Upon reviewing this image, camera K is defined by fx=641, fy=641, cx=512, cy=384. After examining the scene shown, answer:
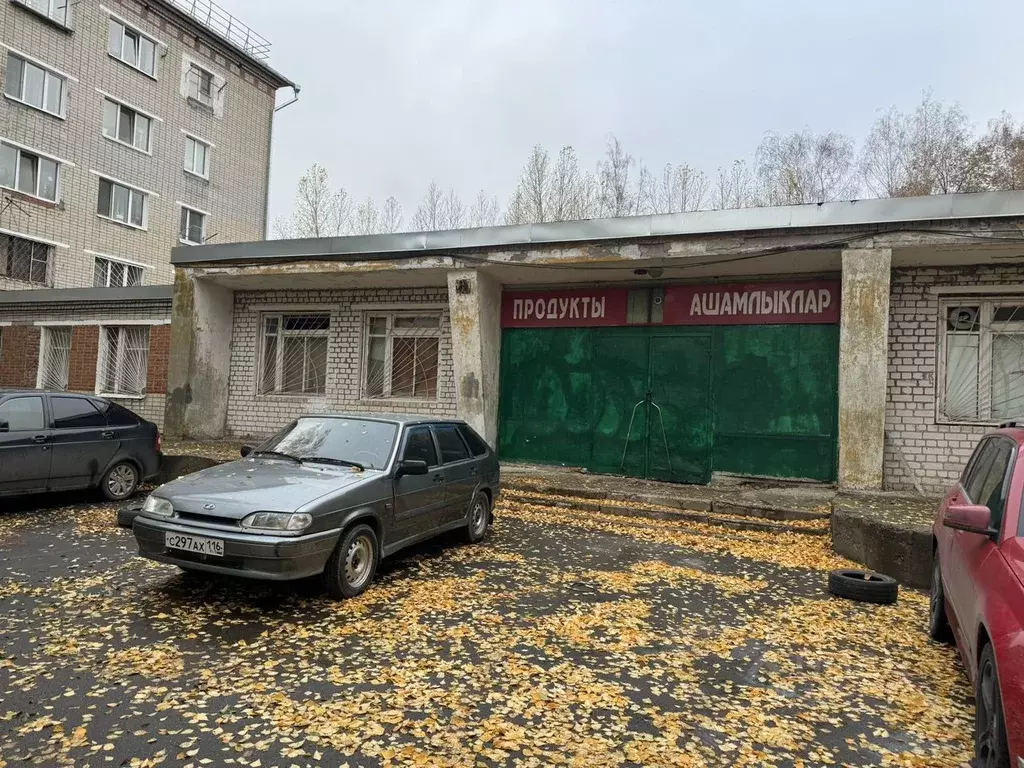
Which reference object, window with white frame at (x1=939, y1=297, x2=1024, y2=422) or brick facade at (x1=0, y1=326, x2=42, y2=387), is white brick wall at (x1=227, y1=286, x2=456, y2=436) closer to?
brick facade at (x1=0, y1=326, x2=42, y2=387)

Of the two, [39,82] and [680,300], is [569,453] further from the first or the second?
[39,82]

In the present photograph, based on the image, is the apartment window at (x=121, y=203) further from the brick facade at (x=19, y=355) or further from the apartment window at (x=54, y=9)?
the brick facade at (x=19, y=355)

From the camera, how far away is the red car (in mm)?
2422

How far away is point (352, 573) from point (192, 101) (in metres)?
30.8

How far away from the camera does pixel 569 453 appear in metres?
11.7

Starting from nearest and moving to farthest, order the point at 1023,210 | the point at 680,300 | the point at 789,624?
1. the point at 789,624
2. the point at 1023,210
3. the point at 680,300

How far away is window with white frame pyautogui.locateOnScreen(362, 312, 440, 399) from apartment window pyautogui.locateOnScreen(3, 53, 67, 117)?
1936 cm

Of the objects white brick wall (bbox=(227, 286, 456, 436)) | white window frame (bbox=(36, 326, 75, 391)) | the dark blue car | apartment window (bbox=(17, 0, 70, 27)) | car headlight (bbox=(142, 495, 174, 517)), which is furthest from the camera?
apartment window (bbox=(17, 0, 70, 27))

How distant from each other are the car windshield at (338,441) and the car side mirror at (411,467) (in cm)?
16

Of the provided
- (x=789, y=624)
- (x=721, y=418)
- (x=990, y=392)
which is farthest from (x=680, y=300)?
(x=789, y=624)

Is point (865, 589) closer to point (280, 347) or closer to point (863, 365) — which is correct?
point (863, 365)

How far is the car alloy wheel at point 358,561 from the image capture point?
17.0 feet

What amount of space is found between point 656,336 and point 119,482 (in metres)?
8.60

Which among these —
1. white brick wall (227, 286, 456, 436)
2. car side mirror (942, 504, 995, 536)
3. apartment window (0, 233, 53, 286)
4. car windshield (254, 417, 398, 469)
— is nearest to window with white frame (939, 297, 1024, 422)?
car side mirror (942, 504, 995, 536)
